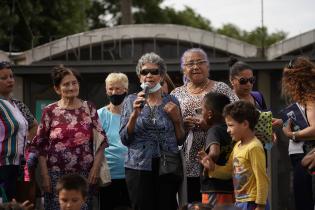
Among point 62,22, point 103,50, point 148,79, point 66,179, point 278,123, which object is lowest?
point 66,179

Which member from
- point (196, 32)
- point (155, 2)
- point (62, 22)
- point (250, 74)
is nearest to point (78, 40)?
point (196, 32)

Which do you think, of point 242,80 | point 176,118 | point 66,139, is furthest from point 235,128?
point 66,139

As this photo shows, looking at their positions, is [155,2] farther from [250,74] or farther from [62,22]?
[250,74]

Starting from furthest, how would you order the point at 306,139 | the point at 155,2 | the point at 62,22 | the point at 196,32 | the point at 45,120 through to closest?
the point at 155,2, the point at 62,22, the point at 196,32, the point at 45,120, the point at 306,139

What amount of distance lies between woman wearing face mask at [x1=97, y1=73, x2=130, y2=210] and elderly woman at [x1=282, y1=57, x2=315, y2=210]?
185cm

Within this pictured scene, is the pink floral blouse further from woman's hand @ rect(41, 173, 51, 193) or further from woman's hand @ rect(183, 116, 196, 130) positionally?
woman's hand @ rect(183, 116, 196, 130)

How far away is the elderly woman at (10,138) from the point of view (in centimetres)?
650

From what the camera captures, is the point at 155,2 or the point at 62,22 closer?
the point at 62,22

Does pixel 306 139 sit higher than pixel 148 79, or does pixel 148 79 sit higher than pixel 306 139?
pixel 148 79

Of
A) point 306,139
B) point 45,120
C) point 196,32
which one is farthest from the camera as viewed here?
point 196,32

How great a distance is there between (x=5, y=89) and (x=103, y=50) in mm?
7453

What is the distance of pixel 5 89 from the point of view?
673 cm

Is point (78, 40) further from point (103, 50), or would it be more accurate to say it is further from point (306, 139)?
point (306, 139)

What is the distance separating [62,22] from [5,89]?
67.2ft
